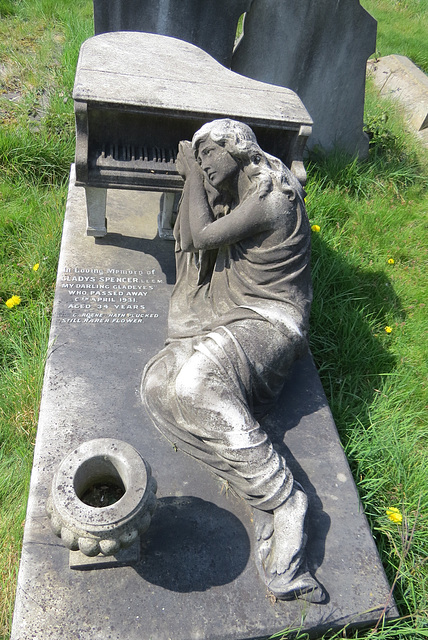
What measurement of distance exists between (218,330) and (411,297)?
228cm

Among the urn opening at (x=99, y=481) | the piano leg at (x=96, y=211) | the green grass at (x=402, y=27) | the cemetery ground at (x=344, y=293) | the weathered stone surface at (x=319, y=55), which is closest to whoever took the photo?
the urn opening at (x=99, y=481)

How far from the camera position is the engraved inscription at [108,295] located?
10.5 ft

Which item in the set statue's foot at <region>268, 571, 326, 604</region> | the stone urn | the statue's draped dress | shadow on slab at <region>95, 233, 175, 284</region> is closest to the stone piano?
shadow on slab at <region>95, 233, 175, 284</region>

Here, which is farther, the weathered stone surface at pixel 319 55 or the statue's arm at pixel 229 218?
the weathered stone surface at pixel 319 55

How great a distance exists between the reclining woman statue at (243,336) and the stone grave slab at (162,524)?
0.10 metres

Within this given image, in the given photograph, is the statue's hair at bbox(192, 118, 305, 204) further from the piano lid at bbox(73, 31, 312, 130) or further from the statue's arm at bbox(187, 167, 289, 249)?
the piano lid at bbox(73, 31, 312, 130)

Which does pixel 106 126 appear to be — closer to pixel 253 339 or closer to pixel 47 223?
pixel 47 223

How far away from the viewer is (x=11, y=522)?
2580mm

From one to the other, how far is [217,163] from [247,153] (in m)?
0.15

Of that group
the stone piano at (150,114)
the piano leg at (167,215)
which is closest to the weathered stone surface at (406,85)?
the stone piano at (150,114)

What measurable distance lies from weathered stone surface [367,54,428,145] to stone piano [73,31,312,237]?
11.6 ft

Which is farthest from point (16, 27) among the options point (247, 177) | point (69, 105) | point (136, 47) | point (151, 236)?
point (247, 177)

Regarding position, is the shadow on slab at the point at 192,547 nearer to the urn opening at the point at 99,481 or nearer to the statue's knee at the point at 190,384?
the urn opening at the point at 99,481

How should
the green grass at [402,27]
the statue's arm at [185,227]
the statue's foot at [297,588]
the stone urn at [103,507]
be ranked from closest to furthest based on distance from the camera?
the stone urn at [103,507] < the statue's foot at [297,588] < the statue's arm at [185,227] < the green grass at [402,27]
